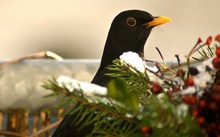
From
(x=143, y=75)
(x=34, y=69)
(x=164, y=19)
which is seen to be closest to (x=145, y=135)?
(x=143, y=75)

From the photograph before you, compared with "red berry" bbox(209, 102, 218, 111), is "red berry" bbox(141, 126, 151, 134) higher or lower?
lower

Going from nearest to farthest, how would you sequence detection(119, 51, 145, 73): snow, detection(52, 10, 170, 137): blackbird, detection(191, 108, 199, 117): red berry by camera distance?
detection(191, 108, 199, 117): red berry, detection(119, 51, 145, 73): snow, detection(52, 10, 170, 137): blackbird

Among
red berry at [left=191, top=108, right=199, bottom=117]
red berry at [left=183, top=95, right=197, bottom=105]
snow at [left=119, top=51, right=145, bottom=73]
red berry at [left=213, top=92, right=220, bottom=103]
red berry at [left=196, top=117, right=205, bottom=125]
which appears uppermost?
red berry at [left=213, top=92, right=220, bottom=103]

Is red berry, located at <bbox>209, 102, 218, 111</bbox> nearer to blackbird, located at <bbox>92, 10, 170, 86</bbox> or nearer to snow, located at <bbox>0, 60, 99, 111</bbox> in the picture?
snow, located at <bbox>0, 60, 99, 111</bbox>

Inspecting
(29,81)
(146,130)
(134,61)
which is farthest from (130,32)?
(146,130)

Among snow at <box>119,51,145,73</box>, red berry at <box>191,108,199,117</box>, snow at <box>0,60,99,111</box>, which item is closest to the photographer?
red berry at <box>191,108,199,117</box>

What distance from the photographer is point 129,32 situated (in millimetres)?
2199

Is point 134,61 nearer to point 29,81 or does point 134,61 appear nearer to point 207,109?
point 207,109

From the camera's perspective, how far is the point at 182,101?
491 millimetres

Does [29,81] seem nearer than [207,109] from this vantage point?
No

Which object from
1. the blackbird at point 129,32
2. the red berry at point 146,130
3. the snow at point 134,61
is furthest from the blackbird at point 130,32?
the red berry at point 146,130

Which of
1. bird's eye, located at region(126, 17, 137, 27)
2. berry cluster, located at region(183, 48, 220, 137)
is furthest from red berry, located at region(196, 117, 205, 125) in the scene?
bird's eye, located at region(126, 17, 137, 27)

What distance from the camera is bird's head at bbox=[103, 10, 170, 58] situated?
211 cm

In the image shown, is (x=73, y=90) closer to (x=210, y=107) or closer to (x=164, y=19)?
(x=210, y=107)
